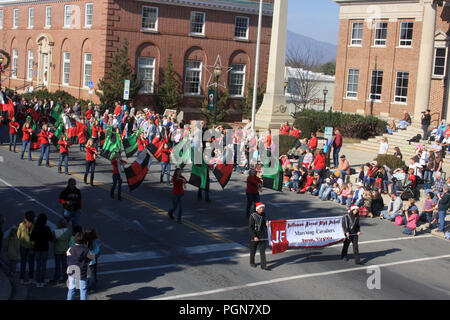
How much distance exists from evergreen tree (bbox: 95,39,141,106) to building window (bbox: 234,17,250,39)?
34.2 feet

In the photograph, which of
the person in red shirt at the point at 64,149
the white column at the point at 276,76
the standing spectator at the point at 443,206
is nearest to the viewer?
the standing spectator at the point at 443,206

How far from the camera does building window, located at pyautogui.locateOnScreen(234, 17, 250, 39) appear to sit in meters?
49.6

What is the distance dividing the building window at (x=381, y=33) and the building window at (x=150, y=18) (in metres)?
16.0

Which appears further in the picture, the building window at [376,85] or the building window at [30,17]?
the building window at [30,17]

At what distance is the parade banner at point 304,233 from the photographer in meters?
14.9

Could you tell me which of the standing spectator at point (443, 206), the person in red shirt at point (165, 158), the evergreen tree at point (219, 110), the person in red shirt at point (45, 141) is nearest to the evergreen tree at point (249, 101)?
the evergreen tree at point (219, 110)

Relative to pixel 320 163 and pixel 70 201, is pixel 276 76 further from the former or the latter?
pixel 70 201

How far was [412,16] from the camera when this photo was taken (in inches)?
1645

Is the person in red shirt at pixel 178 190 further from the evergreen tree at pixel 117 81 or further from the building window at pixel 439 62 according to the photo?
the building window at pixel 439 62

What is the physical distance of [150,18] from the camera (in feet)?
148

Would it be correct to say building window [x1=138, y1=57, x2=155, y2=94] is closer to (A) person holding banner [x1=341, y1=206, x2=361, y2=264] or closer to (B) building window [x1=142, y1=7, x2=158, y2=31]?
(B) building window [x1=142, y1=7, x2=158, y2=31]

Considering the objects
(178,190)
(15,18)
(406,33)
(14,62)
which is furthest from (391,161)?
(15,18)

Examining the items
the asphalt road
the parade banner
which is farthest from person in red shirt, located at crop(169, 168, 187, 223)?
the parade banner
